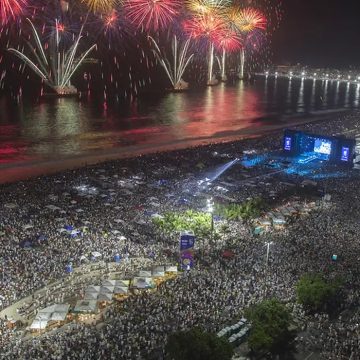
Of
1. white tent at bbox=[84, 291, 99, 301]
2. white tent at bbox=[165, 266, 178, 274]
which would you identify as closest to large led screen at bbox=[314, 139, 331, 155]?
white tent at bbox=[165, 266, 178, 274]

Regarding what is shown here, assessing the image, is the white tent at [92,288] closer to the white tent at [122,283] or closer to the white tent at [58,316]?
the white tent at [122,283]

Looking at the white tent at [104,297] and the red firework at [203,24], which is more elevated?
the red firework at [203,24]

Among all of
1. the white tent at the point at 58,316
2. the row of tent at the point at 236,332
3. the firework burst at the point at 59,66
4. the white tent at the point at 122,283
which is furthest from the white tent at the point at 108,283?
the firework burst at the point at 59,66

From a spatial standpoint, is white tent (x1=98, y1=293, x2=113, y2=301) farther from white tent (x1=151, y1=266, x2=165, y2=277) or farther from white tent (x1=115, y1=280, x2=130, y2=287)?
white tent (x1=151, y1=266, x2=165, y2=277)

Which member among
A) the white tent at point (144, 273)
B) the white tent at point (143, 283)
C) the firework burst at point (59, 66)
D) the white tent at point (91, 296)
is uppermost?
the firework burst at point (59, 66)

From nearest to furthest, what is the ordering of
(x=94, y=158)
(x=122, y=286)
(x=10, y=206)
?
(x=122, y=286) < (x=10, y=206) < (x=94, y=158)

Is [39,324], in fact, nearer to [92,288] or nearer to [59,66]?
[92,288]

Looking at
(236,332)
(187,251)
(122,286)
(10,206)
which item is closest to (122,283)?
(122,286)

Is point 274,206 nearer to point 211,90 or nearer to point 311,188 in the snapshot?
point 311,188
